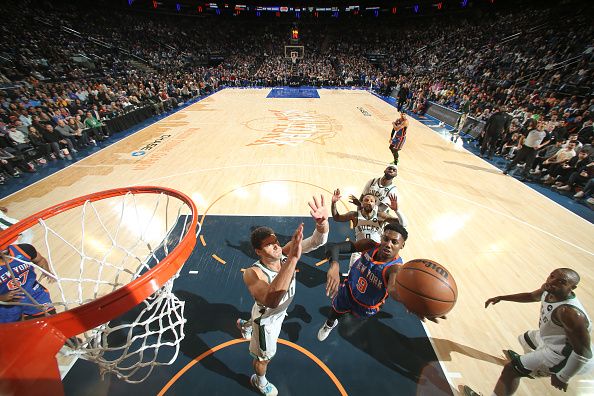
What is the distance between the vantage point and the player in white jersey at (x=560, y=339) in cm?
230

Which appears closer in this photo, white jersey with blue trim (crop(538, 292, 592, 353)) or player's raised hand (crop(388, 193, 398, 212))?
white jersey with blue trim (crop(538, 292, 592, 353))

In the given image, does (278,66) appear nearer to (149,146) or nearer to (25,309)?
(149,146)

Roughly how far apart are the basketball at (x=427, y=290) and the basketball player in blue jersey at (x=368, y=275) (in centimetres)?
14

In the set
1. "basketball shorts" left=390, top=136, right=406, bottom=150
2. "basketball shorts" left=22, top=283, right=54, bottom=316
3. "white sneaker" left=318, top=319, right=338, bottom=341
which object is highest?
"basketball shorts" left=390, top=136, right=406, bottom=150

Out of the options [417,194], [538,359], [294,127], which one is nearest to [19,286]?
[538,359]

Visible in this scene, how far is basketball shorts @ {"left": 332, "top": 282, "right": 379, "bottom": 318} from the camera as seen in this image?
3.27 m

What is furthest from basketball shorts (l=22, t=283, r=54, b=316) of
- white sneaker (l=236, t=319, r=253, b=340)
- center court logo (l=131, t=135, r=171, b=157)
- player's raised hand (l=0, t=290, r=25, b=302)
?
center court logo (l=131, t=135, r=171, b=157)

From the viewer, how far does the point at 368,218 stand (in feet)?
14.0

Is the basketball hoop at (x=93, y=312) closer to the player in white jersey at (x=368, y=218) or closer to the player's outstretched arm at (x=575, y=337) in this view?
the player in white jersey at (x=368, y=218)

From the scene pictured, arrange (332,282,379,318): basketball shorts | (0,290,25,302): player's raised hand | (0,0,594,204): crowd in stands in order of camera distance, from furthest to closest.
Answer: (0,0,594,204): crowd in stands
(332,282,379,318): basketball shorts
(0,290,25,302): player's raised hand

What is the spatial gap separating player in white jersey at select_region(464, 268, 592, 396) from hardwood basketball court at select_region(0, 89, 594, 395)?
2.46 feet

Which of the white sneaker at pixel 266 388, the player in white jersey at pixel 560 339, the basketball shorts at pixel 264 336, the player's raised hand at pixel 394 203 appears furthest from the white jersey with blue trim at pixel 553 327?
the white sneaker at pixel 266 388

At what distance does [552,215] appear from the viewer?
6.73 metres

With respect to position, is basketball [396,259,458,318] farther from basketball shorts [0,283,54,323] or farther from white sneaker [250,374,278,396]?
basketball shorts [0,283,54,323]
